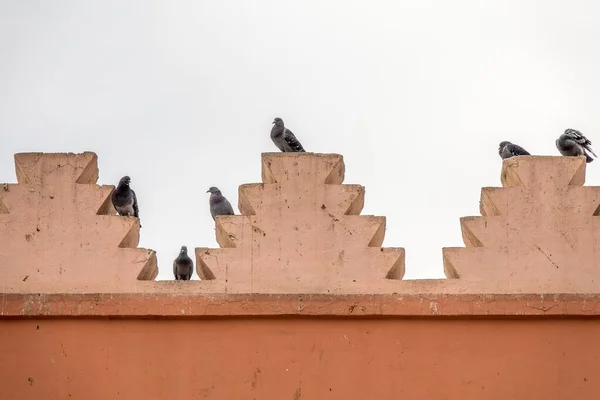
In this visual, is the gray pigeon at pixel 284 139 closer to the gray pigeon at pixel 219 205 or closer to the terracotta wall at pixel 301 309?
the gray pigeon at pixel 219 205

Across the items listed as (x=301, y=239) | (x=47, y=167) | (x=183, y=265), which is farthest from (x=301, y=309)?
(x=183, y=265)

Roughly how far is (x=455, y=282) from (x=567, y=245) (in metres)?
0.77

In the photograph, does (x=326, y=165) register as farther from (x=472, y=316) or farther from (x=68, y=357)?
(x=68, y=357)

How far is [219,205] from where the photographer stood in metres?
12.4

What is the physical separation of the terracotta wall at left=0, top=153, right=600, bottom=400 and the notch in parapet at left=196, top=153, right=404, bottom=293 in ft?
0.04

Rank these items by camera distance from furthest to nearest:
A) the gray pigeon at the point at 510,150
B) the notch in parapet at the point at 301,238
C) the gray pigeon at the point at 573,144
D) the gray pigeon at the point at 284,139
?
the gray pigeon at the point at 284,139 → the gray pigeon at the point at 510,150 → the gray pigeon at the point at 573,144 → the notch in parapet at the point at 301,238

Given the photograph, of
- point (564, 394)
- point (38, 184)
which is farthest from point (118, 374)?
point (564, 394)

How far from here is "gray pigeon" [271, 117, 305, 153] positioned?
42.0 feet

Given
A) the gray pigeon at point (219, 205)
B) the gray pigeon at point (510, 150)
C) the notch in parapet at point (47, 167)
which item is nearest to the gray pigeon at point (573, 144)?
the gray pigeon at point (510, 150)

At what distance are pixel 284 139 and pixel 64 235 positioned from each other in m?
3.53

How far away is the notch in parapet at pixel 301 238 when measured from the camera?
9688 mm

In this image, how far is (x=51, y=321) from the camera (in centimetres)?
959

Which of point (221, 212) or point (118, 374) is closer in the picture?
point (118, 374)

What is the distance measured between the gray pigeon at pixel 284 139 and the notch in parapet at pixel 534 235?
10.0 feet
